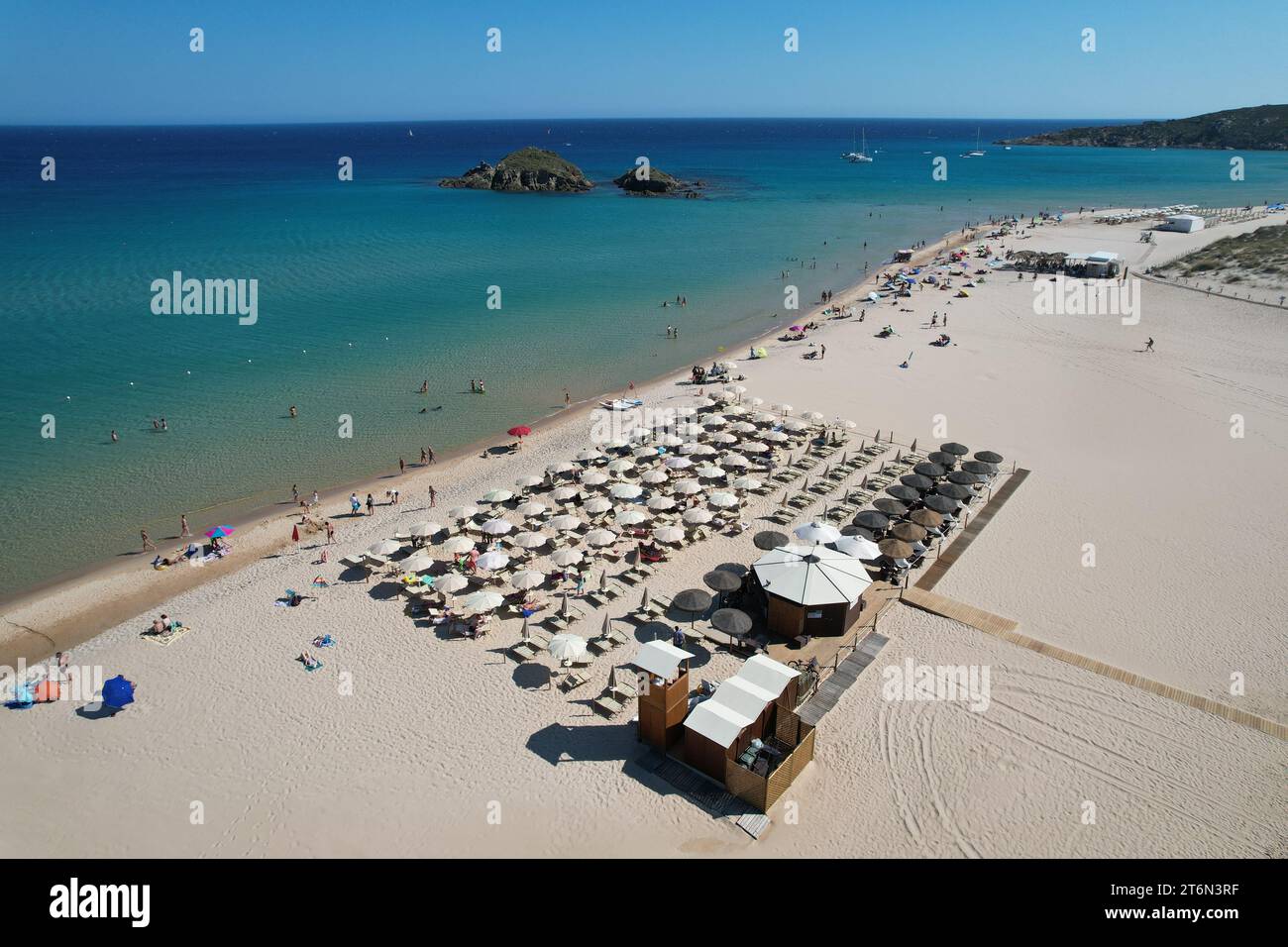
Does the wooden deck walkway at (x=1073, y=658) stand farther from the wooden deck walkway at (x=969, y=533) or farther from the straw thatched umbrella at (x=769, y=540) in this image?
the straw thatched umbrella at (x=769, y=540)

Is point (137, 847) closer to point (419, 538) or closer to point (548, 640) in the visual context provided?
point (548, 640)

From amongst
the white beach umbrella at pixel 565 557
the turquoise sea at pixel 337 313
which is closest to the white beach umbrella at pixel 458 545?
the white beach umbrella at pixel 565 557

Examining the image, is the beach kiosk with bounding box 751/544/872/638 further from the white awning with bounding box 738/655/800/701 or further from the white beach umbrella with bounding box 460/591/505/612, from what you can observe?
the white beach umbrella with bounding box 460/591/505/612

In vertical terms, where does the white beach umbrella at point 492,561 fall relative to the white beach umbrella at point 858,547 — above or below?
below

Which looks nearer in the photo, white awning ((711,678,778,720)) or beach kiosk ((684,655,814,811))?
beach kiosk ((684,655,814,811))

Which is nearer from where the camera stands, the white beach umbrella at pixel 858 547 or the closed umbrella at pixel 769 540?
the white beach umbrella at pixel 858 547

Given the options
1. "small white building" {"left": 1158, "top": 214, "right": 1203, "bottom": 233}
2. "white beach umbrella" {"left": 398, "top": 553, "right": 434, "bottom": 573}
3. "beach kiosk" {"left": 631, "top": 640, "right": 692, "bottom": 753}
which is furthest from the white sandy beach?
"small white building" {"left": 1158, "top": 214, "right": 1203, "bottom": 233}
